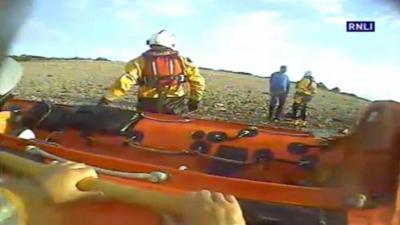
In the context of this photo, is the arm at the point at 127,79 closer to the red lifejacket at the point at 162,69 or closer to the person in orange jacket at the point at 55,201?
the red lifejacket at the point at 162,69

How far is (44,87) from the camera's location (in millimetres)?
1806

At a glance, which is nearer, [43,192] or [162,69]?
[43,192]

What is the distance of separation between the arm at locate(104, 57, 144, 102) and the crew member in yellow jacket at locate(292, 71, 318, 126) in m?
0.34

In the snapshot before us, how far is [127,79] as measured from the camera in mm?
1611

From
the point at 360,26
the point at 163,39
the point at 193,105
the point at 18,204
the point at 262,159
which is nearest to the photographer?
the point at 18,204

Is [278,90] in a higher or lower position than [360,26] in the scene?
lower

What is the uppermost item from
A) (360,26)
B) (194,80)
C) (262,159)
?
(360,26)

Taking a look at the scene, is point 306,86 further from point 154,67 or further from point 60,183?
point 60,183

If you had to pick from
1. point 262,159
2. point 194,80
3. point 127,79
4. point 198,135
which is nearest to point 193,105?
point 194,80

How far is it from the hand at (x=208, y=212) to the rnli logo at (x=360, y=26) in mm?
410

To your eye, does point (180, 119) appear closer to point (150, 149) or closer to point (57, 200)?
point (150, 149)

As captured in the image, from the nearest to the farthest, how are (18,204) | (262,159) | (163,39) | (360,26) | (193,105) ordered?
(18,204) < (360,26) < (262,159) < (163,39) < (193,105)

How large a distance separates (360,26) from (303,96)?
61cm

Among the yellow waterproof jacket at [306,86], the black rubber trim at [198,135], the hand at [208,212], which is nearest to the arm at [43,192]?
the hand at [208,212]
